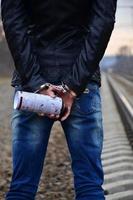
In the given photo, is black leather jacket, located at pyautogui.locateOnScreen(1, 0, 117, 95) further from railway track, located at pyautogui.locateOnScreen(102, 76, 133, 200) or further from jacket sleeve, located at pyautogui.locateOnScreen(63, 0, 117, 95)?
railway track, located at pyautogui.locateOnScreen(102, 76, 133, 200)

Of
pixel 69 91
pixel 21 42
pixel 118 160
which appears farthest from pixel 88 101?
pixel 118 160

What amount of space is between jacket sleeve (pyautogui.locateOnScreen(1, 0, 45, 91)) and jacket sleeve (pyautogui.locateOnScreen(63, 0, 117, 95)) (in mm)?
198

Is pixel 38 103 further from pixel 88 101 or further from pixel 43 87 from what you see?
pixel 88 101

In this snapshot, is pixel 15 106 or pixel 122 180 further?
pixel 122 180

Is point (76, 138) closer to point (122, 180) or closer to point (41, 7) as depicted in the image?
point (41, 7)

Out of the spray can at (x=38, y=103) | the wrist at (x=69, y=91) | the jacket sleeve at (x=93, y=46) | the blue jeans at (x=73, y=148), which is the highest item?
the jacket sleeve at (x=93, y=46)

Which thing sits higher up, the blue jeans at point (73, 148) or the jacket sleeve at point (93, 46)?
the jacket sleeve at point (93, 46)

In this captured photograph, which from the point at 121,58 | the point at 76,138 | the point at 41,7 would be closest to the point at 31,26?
the point at 41,7

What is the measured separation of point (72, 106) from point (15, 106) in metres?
0.35

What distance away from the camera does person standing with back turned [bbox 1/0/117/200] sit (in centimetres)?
381

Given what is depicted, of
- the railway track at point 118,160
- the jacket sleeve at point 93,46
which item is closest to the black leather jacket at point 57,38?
the jacket sleeve at point 93,46

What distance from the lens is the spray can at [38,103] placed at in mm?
3605

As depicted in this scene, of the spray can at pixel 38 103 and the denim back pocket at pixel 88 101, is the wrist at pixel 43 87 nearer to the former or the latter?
the spray can at pixel 38 103

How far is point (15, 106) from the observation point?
12.1 feet
